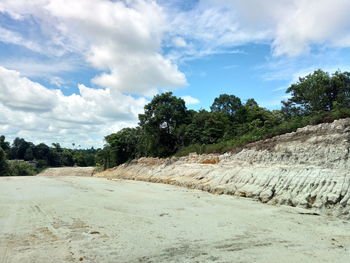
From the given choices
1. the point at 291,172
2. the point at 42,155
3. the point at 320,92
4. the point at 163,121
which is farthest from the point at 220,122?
the point at 42,155

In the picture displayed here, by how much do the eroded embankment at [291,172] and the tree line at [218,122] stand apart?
260cm

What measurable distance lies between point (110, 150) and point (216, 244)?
49.1m

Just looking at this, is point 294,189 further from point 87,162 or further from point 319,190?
point 87,162

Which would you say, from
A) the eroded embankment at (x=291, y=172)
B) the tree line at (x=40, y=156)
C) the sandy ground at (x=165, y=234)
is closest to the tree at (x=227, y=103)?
the eroded embankment at (x=291, y=172)

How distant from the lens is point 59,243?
7211mm

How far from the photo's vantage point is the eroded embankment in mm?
12249

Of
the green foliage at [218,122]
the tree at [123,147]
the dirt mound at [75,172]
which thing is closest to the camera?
the green foliage at [218,122]

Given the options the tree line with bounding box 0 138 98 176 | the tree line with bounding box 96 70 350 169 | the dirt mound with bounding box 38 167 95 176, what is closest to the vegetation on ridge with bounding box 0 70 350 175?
the tree line with bounding box 96 70 350 169

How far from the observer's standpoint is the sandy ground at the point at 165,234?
21.4 ft

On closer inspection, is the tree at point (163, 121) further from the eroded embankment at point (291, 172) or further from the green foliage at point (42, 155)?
the green foliage at point (42, 155)

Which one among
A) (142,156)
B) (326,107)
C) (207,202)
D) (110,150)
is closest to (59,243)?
(207,202)

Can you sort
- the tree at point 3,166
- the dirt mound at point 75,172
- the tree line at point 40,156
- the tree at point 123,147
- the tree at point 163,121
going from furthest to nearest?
the tree line at point 40,156, the dirt mound at point 75,172, the tree at point 3,166, the tree at point 123,147, the tree at point 163,121

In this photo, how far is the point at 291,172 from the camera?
49.0 feet

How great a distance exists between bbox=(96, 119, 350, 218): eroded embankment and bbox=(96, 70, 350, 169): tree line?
2602 millimetres
